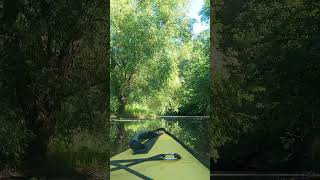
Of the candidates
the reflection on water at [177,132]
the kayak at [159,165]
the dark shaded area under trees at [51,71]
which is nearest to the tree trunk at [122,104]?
the reflection on water at [177,132]

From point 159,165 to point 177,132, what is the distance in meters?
2.09

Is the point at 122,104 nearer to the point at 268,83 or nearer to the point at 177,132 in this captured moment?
the point at 177,132

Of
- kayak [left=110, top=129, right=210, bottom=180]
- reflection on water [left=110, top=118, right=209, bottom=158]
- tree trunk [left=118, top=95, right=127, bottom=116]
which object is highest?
tree trunk [left=118, top=95, right=127, bottom=116]

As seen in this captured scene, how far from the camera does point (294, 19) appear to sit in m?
3.53

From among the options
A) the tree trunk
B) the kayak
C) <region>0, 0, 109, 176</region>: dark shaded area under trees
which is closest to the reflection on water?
the tree trunk

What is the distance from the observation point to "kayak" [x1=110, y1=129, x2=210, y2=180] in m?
4.70

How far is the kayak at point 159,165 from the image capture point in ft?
15.4

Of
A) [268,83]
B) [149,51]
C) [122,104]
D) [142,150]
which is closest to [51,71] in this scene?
[268,83]

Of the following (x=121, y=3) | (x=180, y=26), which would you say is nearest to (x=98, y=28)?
(x=121, y=3)

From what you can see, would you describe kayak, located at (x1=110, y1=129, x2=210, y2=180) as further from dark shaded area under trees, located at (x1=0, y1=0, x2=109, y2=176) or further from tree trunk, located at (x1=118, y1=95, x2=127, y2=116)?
tree trunk, located at (x1=118, y1=95, x2=127, y2=116)

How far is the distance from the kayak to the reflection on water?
2.60 ft

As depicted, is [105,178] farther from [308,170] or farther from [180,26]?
[180,26]

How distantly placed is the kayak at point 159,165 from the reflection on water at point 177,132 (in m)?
0.79

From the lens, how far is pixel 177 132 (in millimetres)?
6996
